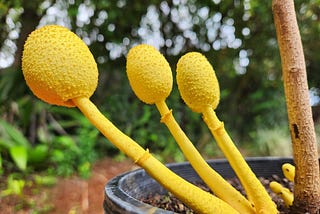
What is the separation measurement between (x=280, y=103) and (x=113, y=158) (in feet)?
4.49

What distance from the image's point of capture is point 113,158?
245cm

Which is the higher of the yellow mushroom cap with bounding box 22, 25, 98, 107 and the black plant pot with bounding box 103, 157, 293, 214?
the yellow mushroom cap with bounding box 22, 25, 98, 107

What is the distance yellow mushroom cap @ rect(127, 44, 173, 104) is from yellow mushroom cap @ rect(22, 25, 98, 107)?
6 centimetres

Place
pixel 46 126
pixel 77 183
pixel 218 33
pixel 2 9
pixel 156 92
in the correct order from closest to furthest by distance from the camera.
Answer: pixel 156 92
pixel 2 9
pixel 77 183
pixel 46 126
pixel 218 33

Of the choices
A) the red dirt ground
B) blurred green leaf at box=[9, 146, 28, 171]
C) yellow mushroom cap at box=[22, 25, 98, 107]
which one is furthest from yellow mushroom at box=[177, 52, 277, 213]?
blurred green leaf at box=[9, 146, 28, 171]

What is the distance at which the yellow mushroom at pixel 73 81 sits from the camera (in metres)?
0.42

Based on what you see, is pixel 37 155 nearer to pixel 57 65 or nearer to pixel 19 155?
pixel 19 155

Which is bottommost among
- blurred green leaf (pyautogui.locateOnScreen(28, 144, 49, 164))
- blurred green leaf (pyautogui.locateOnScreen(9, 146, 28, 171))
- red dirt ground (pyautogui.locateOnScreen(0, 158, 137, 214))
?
red dirt ground (pyautogui.locateOnScreen(0, 158, 137, 214))

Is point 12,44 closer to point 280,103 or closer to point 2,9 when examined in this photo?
point 2,9

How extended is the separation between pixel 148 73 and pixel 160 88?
1.1 inches

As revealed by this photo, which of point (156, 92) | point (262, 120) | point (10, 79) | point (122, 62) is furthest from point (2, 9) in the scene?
point (262, 120)

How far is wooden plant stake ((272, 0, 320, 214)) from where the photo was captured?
20.0 inches

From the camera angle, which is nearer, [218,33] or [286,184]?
[286,184]

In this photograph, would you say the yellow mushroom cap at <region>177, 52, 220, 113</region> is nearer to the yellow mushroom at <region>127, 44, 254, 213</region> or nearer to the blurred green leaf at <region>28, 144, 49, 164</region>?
the yellow mushroom at <region>127, 44, 254, 213</region>
